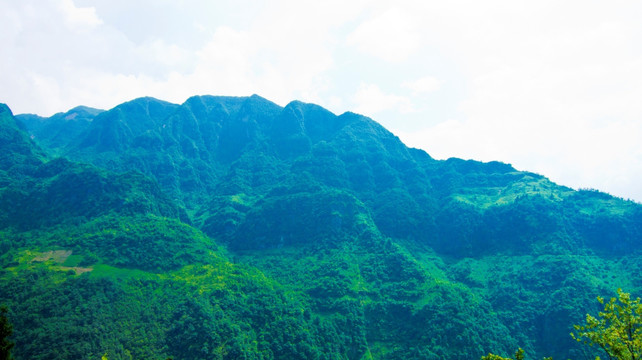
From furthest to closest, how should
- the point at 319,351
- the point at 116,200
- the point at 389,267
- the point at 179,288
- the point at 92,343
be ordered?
the point at 116,200 → the point at 389,267 → the point at 179,288 → the point at 319,351 → the point at 92,343

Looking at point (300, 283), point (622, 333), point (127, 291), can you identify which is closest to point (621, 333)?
point (622, 333)

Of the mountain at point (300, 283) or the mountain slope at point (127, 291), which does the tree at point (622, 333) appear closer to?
the mountain slope at point (127, 291)

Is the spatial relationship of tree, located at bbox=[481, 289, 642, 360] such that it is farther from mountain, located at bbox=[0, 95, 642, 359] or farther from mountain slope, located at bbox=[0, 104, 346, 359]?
mountain, located at bbox=[0, 95, 642, 359]

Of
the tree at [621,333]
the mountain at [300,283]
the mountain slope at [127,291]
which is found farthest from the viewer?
the mountain at [300,283]

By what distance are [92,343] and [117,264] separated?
139 feet

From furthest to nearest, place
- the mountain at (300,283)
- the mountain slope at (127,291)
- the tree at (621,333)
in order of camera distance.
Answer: the mountain at (300,283) < the mountain slope at (127,291) < the tree at (621,333)

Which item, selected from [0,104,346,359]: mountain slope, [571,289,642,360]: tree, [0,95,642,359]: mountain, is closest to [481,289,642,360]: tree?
[571,289,642,360]: tree

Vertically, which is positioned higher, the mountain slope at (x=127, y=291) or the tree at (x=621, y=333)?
the tree at (x=621, y=333)

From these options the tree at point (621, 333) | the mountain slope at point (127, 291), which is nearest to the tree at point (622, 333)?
the tree at point (621, 333)

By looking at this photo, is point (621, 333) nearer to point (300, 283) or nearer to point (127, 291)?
point (127, 291)

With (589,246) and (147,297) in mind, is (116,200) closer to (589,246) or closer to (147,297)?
(147,297)

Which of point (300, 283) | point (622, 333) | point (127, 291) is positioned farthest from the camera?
point (300, 283)

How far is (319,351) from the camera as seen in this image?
5059 inches

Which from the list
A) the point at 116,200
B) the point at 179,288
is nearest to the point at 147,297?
the point at 179,288
